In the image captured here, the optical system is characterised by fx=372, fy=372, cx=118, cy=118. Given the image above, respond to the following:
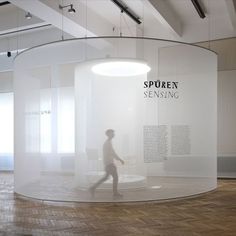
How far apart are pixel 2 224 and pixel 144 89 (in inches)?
129

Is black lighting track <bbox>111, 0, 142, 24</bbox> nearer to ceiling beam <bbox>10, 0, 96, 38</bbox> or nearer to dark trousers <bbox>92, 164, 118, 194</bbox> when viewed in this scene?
ceiling beam <bbox>10, 0, 96, 38</bbox>

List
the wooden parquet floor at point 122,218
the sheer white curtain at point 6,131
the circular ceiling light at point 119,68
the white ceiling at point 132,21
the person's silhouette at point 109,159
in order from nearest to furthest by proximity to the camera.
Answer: the wooden parquet floor at point 122,218, the person's silhouette at point 109,159, the circular ceiling light at point 119,68, the white ceiling at point 132,21, the sheer white curtain at point 6,131

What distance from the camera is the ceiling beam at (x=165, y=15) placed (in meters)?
8.42

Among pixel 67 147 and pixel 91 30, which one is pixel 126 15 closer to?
pixel 91 30

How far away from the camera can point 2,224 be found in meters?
5.00

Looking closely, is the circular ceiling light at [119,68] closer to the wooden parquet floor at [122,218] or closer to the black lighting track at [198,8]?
the wooden parquet floor at [122,218]

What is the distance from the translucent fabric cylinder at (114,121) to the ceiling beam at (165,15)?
140 centimetres

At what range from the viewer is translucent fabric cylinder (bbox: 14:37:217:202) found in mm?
6414

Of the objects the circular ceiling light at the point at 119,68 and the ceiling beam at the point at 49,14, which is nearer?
the circular ceiling light at the point at 119,68

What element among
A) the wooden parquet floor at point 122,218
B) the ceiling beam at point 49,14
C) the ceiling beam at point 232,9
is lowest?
the wooden parquet floor at point 122,218

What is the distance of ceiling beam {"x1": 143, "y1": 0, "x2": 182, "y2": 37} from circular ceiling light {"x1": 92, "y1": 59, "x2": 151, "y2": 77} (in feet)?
6.74

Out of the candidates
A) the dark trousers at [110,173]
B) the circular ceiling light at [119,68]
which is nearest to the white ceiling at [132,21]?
the circular ceiling light at [119,68]

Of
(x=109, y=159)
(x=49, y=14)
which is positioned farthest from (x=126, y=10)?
(x=109, y=159)

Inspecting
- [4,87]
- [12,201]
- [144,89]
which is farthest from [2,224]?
[4,87]
